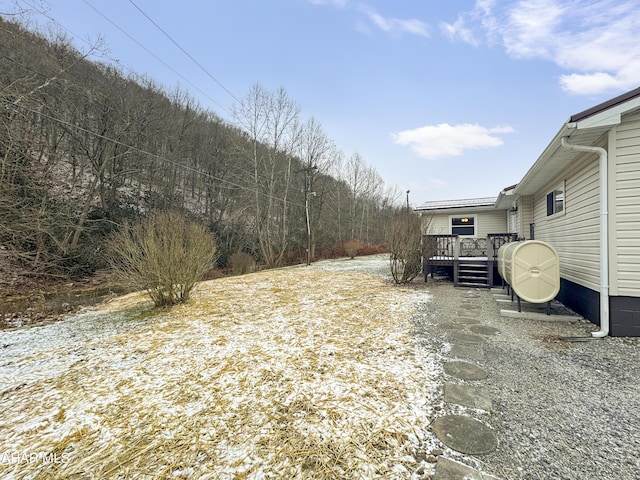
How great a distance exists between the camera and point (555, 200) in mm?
6422

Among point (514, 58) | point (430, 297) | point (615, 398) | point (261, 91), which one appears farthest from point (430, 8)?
point (261, 91)

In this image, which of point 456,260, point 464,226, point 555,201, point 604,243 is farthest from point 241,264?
point 604,243

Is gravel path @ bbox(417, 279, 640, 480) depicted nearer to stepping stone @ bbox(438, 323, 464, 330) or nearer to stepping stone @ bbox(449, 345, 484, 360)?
stepping stone @ bbox(449, 345, 484, 360)

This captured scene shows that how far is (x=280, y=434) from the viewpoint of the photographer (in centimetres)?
194

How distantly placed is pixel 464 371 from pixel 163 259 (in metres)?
5.32

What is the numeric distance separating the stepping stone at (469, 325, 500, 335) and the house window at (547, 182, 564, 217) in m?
3.60

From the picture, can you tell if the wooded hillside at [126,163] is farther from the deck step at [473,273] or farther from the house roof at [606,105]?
the deck step at [473,273]

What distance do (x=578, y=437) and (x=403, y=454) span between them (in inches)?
48.5

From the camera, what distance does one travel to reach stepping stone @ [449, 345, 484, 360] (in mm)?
3252

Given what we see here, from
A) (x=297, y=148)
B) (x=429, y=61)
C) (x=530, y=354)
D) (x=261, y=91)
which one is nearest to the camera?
(x=530, y=354)

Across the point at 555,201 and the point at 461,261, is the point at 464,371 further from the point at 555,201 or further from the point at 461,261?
the point at 461,261

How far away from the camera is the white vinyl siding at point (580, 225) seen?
426cm

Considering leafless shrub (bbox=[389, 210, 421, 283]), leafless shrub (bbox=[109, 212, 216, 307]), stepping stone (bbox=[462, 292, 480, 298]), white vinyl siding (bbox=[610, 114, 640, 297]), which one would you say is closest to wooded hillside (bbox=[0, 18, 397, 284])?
leafless shrub (bbox=[109, 212, 216, 307])

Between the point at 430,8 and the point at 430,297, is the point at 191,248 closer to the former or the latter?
the point at 430,297
